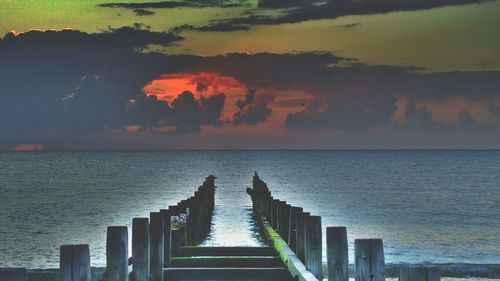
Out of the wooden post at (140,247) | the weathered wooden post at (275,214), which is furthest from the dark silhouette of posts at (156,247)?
the weathered wooden post at (275,214)

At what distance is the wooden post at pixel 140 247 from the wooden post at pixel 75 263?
2186 mm

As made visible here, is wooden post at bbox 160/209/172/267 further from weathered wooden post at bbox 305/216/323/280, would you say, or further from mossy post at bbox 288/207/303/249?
mossy post at bbox 288/207/303/249

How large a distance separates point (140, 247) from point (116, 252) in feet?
3.19

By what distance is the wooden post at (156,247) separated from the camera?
383 inches

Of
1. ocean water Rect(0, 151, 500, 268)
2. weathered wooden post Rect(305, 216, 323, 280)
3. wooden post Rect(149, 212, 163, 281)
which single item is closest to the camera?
wooden post Rect(149, 212, 163, 281)

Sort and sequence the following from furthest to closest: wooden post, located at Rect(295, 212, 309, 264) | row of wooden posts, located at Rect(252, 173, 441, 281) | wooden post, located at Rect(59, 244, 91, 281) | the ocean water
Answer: the ocean water
wooden post, located at Rect(295, 212, 309, 264)
wooden post, located at Rect(59, 244, 91, 281)
row of wooden posts, located at Rect(252, 173, 441, 281)

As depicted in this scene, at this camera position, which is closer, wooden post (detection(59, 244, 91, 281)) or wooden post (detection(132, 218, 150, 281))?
wooden post (detection(59, 244, 91, 281))

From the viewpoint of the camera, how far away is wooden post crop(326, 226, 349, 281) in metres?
8.43

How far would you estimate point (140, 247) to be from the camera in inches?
340

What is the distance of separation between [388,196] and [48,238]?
113ft

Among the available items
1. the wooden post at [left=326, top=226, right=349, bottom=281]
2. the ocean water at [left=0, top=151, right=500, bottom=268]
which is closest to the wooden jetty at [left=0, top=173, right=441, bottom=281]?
the wooden post at [left=326, top=226, right=349, bottom=281]

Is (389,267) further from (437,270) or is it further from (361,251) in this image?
(437,270)

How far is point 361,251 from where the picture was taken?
23.0 feet

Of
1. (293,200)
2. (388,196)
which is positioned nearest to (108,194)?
(293,200)
